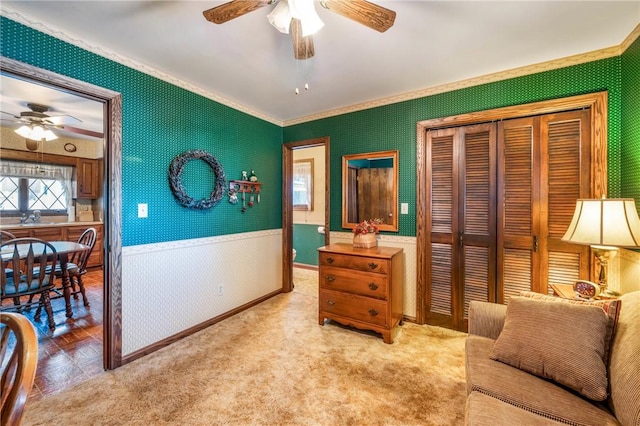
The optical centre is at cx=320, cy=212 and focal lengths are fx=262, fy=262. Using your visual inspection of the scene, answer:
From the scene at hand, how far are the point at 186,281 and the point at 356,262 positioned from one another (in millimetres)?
1704

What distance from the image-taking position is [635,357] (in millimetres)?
1069

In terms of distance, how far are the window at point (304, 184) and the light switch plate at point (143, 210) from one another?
10.4 ft

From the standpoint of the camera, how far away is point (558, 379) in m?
1.19

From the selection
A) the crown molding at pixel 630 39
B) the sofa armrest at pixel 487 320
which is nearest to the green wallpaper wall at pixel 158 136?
the sofa armrest at pixel 487 320

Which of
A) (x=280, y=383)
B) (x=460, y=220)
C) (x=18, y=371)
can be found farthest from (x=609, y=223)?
(x=18, y=371)

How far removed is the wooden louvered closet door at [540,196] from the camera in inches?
85.8

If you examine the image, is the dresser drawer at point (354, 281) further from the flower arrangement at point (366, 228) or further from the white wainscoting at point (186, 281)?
the white wainscoting at point (186, 281)

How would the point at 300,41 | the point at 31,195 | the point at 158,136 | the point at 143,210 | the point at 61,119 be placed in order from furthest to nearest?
the point at 31,195
the point at 61,119
the point at 158,136
the point at 143,210
the point at 300,41

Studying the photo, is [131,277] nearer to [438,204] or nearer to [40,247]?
[40,247]

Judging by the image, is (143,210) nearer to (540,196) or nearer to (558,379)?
(558,379)

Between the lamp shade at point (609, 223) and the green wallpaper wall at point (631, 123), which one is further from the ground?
the green wallpaper wall at point (631, 123)

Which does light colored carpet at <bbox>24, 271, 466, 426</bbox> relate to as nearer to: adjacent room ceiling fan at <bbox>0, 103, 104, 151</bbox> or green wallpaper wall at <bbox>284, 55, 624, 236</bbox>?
green wallpaper wall at <bbox>284, 55, 624, 236</bbox>

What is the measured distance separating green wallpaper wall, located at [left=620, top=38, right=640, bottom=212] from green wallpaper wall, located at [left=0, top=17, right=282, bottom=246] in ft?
11.3

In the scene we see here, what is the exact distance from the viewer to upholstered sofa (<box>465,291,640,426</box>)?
1027mm
